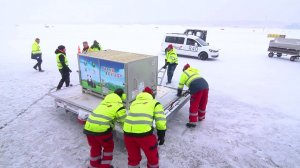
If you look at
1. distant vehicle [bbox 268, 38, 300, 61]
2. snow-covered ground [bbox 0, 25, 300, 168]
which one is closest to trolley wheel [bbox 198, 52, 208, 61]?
distant vehicle [bbox 268, 38, 300, 61]

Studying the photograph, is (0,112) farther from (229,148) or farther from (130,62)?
(229,148)

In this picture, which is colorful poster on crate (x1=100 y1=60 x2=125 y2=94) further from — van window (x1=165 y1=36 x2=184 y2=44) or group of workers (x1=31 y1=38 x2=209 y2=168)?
van window (x1=165 y1=36 x2=184 y2=44)

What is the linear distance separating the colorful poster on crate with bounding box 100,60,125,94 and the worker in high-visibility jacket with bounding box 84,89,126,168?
3.70 ft

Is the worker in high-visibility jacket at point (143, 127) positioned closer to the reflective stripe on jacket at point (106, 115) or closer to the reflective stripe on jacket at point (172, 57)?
the reflective stripe on jacket at point (106, 115)

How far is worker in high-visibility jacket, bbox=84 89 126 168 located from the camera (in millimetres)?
3766

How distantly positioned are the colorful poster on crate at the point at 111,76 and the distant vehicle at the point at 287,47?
54.3 feet

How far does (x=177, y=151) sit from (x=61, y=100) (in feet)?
11.2

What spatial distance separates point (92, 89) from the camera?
6.03 metres

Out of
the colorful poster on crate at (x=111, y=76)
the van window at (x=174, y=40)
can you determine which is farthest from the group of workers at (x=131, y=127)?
the van window at (x=174, y=40)

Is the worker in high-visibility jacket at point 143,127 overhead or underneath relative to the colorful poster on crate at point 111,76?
underneath

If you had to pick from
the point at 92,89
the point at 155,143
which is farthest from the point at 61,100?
the point at 155,143

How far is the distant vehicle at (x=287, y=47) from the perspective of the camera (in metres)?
16.4

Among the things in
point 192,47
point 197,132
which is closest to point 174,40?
point 192,47

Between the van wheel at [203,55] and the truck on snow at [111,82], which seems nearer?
the truck on snow at [111,82]
